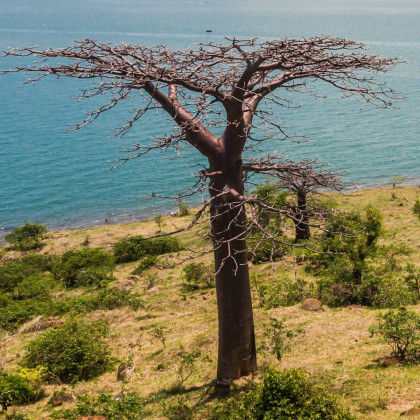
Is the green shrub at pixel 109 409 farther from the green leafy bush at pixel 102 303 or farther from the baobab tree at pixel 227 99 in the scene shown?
the green leafy bush at pixel 102 303

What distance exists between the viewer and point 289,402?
5.99 meters

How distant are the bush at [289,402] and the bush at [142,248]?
13.5m

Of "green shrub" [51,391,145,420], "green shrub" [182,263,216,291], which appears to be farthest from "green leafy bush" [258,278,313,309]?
"green shrub" [51,391,145,420]

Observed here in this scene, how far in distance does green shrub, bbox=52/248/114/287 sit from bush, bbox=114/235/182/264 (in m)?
0.38

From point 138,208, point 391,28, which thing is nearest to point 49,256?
point 138,208

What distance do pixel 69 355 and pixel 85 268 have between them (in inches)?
329

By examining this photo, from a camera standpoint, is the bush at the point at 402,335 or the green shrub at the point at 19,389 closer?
the bush at the point at 402,335

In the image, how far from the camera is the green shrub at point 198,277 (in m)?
15.2

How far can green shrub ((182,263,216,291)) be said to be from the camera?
1522 centimetres

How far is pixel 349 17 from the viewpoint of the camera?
4200 inches

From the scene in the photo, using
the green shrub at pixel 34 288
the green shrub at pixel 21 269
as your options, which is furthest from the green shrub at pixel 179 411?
the green shrub at pixel 21 269

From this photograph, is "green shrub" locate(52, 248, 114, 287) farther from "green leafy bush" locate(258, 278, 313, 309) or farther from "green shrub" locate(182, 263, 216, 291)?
"green leafy bush" locate(258, 278, 313, 309)

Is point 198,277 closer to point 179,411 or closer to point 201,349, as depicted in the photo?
point 201,349

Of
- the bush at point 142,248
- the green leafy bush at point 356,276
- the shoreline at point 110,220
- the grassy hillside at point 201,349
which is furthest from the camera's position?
the shoreline at point 110,220
